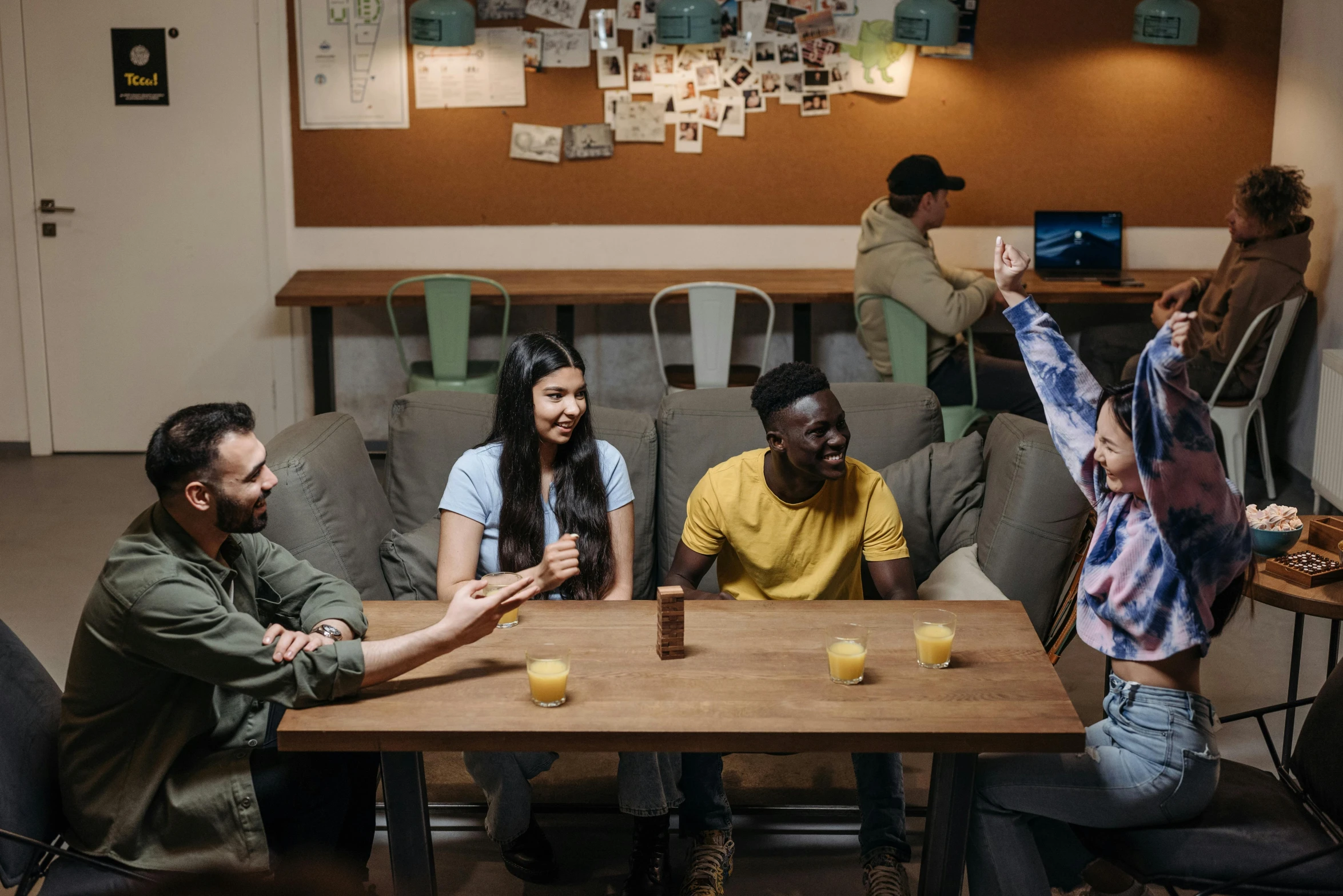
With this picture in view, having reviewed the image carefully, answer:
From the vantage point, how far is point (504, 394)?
8.49 feet

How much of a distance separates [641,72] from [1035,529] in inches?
138

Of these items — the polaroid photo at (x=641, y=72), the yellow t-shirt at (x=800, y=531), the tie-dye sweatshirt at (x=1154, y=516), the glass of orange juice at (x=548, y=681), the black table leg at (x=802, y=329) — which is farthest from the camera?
the polaroid photo at (x=641, y=72)

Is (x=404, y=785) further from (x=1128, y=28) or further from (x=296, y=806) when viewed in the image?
(x=1128, y=28)

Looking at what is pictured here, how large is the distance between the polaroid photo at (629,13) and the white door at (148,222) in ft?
5.16

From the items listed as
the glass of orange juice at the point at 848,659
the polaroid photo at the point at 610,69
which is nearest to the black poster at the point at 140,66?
the polaroid photo at the point at 610,69

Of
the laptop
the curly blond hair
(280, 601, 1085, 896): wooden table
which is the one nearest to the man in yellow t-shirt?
(280, 601, 1085, 896): wooden table

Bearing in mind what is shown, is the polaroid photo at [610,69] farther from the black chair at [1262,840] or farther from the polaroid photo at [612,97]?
the black chair at [1262,840]

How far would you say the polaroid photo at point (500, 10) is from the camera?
5445 millimetres

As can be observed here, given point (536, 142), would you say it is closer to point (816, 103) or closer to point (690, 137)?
point (690, 137)

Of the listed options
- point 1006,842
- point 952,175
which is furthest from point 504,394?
point 952,175

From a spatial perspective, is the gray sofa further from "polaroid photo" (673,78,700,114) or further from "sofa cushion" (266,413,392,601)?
"polaroid photo" (673,78,700,114)

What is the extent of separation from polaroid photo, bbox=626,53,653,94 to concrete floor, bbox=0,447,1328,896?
8.85ft

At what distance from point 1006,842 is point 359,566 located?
4.71 feet

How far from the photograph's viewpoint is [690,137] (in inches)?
220
